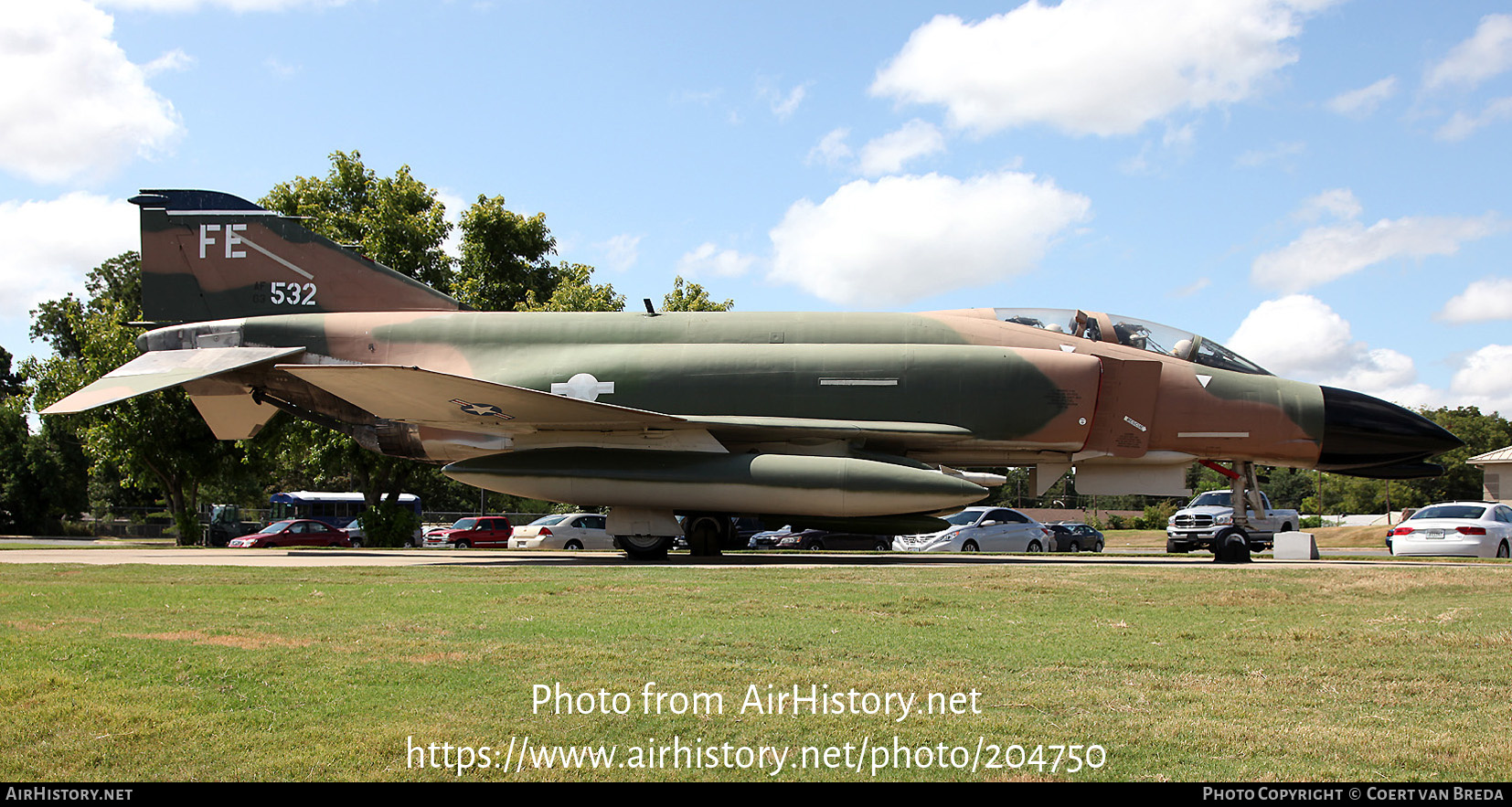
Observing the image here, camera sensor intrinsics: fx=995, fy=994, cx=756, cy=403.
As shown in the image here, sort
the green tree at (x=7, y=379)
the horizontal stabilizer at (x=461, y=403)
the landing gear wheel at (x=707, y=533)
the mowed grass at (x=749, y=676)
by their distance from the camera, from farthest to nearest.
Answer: the green tree at (x=7, y=379) < the landing gear wheel at (x=707, y=533) < the horizontal stabilizer at (x=461, y=403) < the mowed grass at (x=749, y=676)

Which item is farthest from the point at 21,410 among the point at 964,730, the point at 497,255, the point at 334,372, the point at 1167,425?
the point at 964,730

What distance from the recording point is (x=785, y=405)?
1574 centimetres

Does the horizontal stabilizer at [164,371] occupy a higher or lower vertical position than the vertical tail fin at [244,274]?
lower

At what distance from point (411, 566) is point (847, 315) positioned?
26.1 feet

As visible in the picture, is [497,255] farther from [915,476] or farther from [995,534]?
[915,476]

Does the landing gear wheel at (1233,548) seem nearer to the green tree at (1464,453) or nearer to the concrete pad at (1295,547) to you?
the concrete pad at (1295,547)

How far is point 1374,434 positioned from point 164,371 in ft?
63.4

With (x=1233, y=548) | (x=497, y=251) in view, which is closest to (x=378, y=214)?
(x=497, y=251)

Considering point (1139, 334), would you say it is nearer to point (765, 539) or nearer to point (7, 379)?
point (765, 539)

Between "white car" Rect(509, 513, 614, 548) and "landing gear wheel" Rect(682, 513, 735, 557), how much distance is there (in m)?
9.77

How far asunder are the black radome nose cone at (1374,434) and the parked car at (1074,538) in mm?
14763

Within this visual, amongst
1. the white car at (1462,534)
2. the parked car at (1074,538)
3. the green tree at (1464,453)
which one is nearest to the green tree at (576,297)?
the parked car at (1074,538)

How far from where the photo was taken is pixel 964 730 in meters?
4.25

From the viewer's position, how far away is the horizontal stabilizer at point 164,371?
14.9 metres
